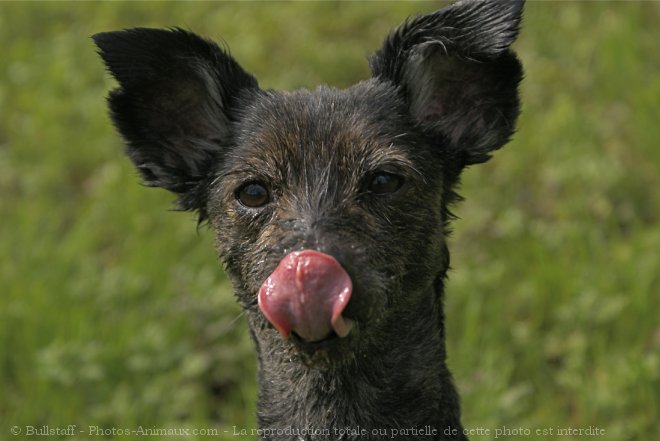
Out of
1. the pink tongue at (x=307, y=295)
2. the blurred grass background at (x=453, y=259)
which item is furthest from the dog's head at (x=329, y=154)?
the blurred grass background at (x=453, y=259)

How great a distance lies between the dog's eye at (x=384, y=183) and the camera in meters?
3.99

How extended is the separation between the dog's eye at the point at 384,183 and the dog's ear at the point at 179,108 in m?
0.73

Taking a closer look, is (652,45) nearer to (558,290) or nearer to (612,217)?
(612,217)

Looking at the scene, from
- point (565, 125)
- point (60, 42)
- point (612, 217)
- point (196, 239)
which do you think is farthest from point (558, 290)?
point (60, 42)

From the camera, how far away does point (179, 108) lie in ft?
14.9

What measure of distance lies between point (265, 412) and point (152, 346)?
2.15 m

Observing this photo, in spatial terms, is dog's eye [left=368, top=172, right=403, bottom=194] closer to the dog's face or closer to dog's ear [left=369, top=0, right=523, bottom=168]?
the dog's face

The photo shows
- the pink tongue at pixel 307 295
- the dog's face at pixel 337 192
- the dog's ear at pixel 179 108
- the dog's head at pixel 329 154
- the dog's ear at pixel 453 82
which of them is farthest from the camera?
the dog's ear at pixel 179 108

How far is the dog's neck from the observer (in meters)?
4.04

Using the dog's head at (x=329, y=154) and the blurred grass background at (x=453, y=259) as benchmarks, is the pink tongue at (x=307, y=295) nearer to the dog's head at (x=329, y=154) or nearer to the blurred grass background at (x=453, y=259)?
the dog's head at (x=329, y=154)

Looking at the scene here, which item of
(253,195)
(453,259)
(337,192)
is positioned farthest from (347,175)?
(453,259)

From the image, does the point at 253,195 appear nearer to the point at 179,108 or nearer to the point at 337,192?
the point at 337,192

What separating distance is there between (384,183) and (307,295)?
0.79 meters

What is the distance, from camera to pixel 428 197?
13.5 feet
